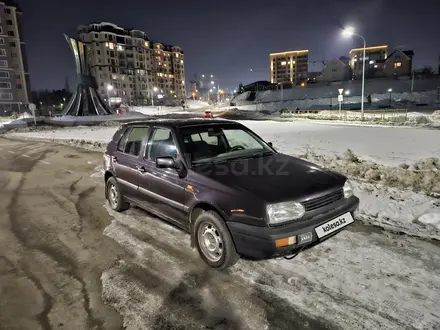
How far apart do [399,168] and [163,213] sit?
6.40 m

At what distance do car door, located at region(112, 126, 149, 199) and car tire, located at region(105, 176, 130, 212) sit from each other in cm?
17

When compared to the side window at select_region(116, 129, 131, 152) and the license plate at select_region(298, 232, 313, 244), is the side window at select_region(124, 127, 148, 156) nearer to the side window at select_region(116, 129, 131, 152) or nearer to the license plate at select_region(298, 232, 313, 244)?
the side window at select_region(116, 129, 131, 152)

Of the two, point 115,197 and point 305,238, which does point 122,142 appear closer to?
point 115,197

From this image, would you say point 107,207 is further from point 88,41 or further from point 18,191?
point 88,41

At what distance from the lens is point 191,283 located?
10.6ft

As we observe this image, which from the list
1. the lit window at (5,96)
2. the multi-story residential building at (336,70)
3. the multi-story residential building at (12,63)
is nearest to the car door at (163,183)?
the multi-story residential building at (12,63)

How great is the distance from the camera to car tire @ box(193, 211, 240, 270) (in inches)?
129

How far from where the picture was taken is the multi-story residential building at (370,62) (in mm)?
82000

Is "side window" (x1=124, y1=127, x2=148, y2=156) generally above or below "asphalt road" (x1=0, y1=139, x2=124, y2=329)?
above

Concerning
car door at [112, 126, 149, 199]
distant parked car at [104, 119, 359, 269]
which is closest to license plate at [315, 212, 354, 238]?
distant parked car at [104, 119, 359, 269]

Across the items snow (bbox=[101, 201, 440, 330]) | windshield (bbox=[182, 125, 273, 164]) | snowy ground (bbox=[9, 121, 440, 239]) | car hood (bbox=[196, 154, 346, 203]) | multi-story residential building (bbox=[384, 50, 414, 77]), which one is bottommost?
snow (bbox=[101, 201, 440, 330])

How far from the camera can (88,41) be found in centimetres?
8962

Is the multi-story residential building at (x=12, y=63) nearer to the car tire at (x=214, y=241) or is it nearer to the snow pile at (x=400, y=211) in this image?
the car tire at (x=214, y=241)

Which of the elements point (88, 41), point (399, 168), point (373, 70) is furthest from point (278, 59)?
point (399, 168)
